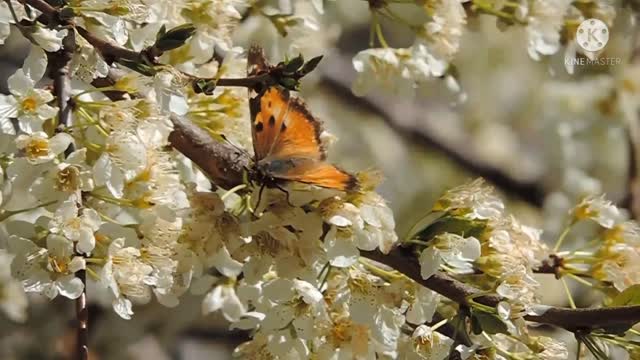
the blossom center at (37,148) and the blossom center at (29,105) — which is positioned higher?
the blossom center at (29,105)

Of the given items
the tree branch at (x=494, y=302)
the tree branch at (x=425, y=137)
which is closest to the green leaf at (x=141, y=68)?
the tree branch at (x=494, y=302)

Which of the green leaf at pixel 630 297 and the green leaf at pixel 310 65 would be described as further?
the green leaf at pixel 630 297

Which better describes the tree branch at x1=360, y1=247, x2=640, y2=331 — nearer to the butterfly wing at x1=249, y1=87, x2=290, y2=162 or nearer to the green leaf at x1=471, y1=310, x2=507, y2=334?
the green leaf at x1=471, y1=310, x2=507, y2=334

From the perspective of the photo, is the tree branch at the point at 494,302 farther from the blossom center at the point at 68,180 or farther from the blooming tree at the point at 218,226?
the blossom center at the point at 68,180

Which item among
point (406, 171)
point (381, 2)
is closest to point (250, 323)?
point (381, 2)

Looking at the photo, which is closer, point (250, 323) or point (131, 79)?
point (131, 79)

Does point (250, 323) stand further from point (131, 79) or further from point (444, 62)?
point (444, 62)
